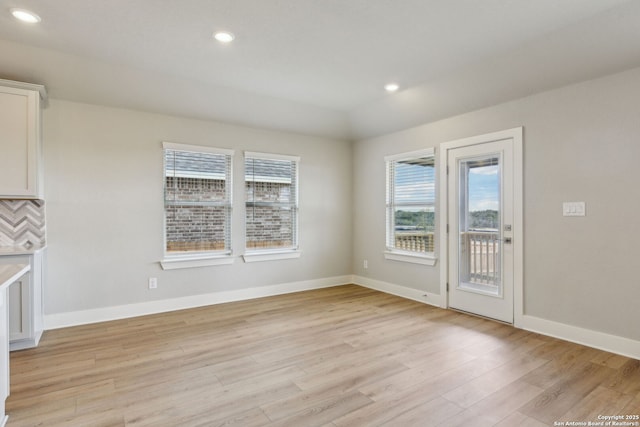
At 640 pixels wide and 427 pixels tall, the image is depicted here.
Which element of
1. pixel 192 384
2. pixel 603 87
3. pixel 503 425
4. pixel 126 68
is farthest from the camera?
pixel 126 68

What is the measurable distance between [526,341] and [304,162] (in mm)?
3724

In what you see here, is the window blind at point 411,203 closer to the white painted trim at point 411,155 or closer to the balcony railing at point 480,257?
the white painted trim at point 411,155

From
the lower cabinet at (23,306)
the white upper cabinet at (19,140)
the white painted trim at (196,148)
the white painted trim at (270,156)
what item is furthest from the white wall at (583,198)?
the lower cabinet at (23,306)

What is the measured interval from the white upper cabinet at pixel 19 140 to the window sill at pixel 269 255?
2490mm

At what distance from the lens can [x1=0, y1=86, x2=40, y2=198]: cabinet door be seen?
3.22 metres

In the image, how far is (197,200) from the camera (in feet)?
15.0

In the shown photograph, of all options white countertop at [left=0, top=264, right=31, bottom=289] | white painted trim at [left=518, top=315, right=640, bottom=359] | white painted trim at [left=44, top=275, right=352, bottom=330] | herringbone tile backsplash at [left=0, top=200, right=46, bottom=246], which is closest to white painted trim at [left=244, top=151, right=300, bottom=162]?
white painted trim at [left=44, top=275, right=352, bottom=330]

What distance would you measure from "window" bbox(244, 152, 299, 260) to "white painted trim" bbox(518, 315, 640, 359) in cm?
325

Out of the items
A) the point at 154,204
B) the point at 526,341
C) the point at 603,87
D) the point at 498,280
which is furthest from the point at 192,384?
the point at 603,87

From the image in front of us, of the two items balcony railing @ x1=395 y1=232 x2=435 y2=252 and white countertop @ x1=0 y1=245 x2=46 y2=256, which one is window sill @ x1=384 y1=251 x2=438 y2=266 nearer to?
balcony railing @ x1=395 y1=232 x2=435 y2=252

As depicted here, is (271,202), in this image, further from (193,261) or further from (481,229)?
(481,229)

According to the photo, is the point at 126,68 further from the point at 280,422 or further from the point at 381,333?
the point at 381,333

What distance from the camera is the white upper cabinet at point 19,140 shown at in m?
3.22

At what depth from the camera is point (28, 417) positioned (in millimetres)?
2098
